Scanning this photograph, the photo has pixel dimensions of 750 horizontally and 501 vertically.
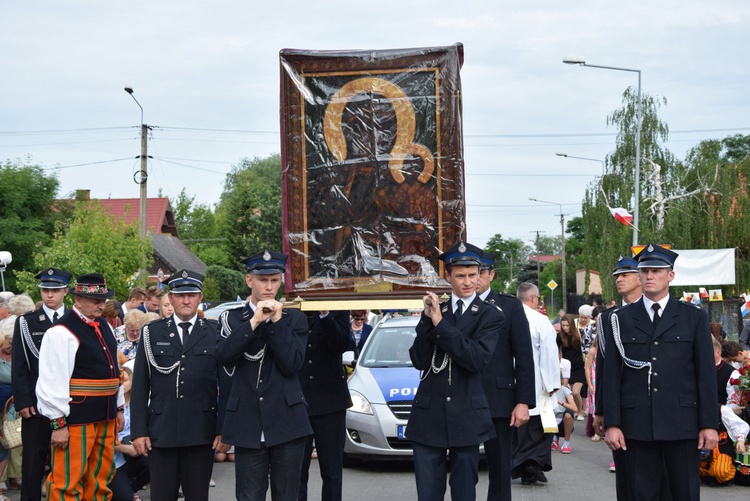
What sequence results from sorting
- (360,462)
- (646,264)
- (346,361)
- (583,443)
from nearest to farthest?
(646,264), (346,361), (360,462), (583,443)

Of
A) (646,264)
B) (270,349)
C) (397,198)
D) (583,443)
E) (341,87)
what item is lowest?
(583,443)

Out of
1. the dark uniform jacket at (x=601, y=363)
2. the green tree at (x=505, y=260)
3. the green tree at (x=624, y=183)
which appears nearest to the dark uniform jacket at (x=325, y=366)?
the dark uniform jacket at (x=601, y=363)

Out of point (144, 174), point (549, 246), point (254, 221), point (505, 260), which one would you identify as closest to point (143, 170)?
point (144, 174)

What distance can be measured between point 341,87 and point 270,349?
2350 mm

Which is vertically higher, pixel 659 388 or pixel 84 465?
pixel 659 388

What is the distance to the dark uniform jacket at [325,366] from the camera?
26.0 feet

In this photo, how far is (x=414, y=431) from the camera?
6598 mm

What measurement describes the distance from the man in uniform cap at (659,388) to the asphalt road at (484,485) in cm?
343

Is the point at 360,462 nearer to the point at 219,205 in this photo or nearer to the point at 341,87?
the point at 341,87

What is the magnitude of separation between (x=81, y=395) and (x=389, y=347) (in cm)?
585

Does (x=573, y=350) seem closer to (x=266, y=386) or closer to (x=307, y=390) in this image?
(x=307, y=390)

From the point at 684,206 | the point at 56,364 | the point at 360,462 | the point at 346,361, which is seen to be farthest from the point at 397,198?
the point at 684,206

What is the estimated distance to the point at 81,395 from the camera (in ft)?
25.1

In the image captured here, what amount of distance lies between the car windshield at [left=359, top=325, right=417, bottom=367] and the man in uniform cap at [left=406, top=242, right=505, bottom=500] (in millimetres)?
5664
